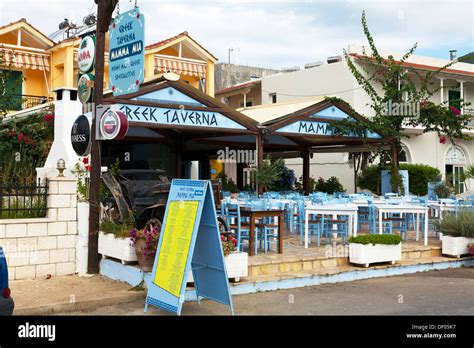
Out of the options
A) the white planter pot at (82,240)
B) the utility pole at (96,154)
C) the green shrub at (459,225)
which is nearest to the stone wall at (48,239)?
the white planter pot at (82,240)

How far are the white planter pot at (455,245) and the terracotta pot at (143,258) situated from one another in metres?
6.39

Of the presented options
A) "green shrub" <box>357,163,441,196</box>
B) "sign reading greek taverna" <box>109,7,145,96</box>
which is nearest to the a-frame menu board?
"sign reading greek taverna" <box>109,7,145,96</box>

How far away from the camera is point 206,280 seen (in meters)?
7.33

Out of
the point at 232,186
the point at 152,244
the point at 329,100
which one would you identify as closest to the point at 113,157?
the point at 232,186

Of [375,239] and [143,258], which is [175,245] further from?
[375,239]

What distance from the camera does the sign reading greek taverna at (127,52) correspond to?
28.1ft

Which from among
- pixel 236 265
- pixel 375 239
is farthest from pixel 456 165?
pixel 236 265

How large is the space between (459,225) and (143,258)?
6.81m

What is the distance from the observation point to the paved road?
7.39 m

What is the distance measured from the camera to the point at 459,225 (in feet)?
38.0

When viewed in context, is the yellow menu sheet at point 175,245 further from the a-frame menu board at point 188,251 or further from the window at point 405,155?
the window at point 405,155

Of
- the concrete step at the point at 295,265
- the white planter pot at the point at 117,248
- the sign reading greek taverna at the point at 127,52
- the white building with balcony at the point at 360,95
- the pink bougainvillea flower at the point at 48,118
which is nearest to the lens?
the sign reading greek taverna at the point at 127,52

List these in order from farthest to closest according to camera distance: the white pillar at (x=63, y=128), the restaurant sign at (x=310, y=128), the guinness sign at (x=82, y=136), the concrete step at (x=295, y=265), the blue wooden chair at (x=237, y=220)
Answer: the restaurant sign at (x=310, y=128)
the white pillar at (x=63, y=128)
the blue wooden chair at (x=237, y=220)
the guinness sign at (x=82, y=136)
the concrete step at (x=295, y=265)
